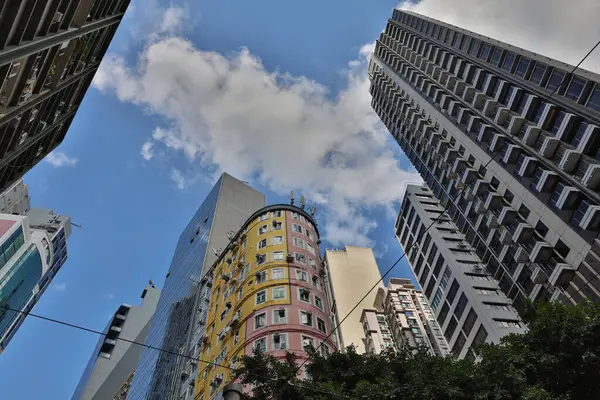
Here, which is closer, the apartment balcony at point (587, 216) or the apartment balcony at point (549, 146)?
the apartment balcony at point (587, 216)

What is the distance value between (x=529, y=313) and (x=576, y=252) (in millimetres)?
11632

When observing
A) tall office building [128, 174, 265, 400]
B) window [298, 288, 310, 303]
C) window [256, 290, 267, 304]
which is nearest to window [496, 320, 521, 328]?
window [298, 288, 310, 303]

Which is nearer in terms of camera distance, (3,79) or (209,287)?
(3,79)

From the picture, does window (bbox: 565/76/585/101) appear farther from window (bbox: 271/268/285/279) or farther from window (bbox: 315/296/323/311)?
window (bbox: 271/268/285/279)

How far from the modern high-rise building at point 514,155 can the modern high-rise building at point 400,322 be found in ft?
87.3

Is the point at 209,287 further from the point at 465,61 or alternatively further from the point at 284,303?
the point at 465,61

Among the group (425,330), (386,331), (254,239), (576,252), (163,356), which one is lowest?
(576,252)

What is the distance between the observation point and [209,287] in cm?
4300

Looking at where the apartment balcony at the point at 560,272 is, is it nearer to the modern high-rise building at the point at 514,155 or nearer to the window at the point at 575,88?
the modern high-rise building at the point at 514,155

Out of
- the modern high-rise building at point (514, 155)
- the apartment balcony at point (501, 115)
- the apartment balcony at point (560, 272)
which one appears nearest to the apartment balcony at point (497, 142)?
the modern high-rise building at point (514, 155)

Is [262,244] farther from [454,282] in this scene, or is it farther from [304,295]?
[454,282]

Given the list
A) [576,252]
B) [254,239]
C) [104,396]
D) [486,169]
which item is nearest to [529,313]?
[576,252]

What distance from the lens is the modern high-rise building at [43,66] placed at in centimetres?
1816

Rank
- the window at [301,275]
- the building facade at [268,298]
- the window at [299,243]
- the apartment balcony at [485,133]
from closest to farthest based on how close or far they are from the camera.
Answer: the building facade at [268,298], the window at [301,275], the apartment balcony at [485,133], the window at [299,243]
